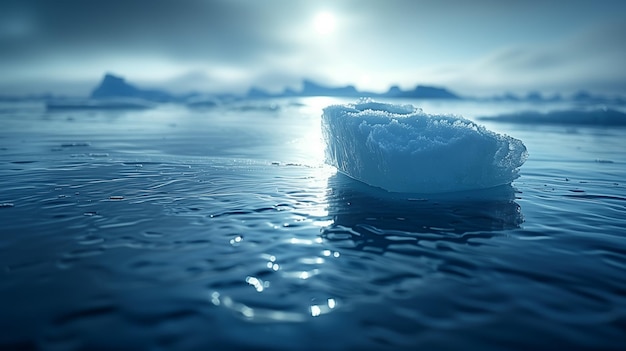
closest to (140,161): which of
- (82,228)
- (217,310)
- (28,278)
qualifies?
(82,228)

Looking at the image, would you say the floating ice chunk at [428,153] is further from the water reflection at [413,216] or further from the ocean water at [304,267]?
the ocean water at [304,267]

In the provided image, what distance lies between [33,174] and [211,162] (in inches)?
176

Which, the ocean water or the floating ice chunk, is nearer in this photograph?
the ocean water

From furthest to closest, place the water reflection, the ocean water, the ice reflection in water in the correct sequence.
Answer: the water reflection < the ice reflection in water < the ocean water

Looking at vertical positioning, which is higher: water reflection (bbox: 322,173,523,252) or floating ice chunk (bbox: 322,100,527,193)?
floating ice chunk (bbox: 322,100,527,193)

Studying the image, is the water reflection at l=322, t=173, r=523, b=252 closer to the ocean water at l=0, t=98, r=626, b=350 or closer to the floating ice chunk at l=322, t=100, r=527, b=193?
the ocean water at l=0, t=98, r=626, b=350

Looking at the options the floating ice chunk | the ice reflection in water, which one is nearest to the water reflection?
the ice reflection in water

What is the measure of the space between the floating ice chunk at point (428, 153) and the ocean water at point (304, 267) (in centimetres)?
50

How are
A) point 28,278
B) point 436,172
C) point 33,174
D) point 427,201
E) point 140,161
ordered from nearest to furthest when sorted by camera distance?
point 28,278 < point 427,201 < point 436,172 < point 33,174 < point 140,161

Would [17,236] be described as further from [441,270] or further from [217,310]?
[441,270]

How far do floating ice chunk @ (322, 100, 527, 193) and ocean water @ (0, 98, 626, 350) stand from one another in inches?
19.7

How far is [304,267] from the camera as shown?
13.7 ft

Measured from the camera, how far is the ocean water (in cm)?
302

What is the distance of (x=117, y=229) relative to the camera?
210 inches
